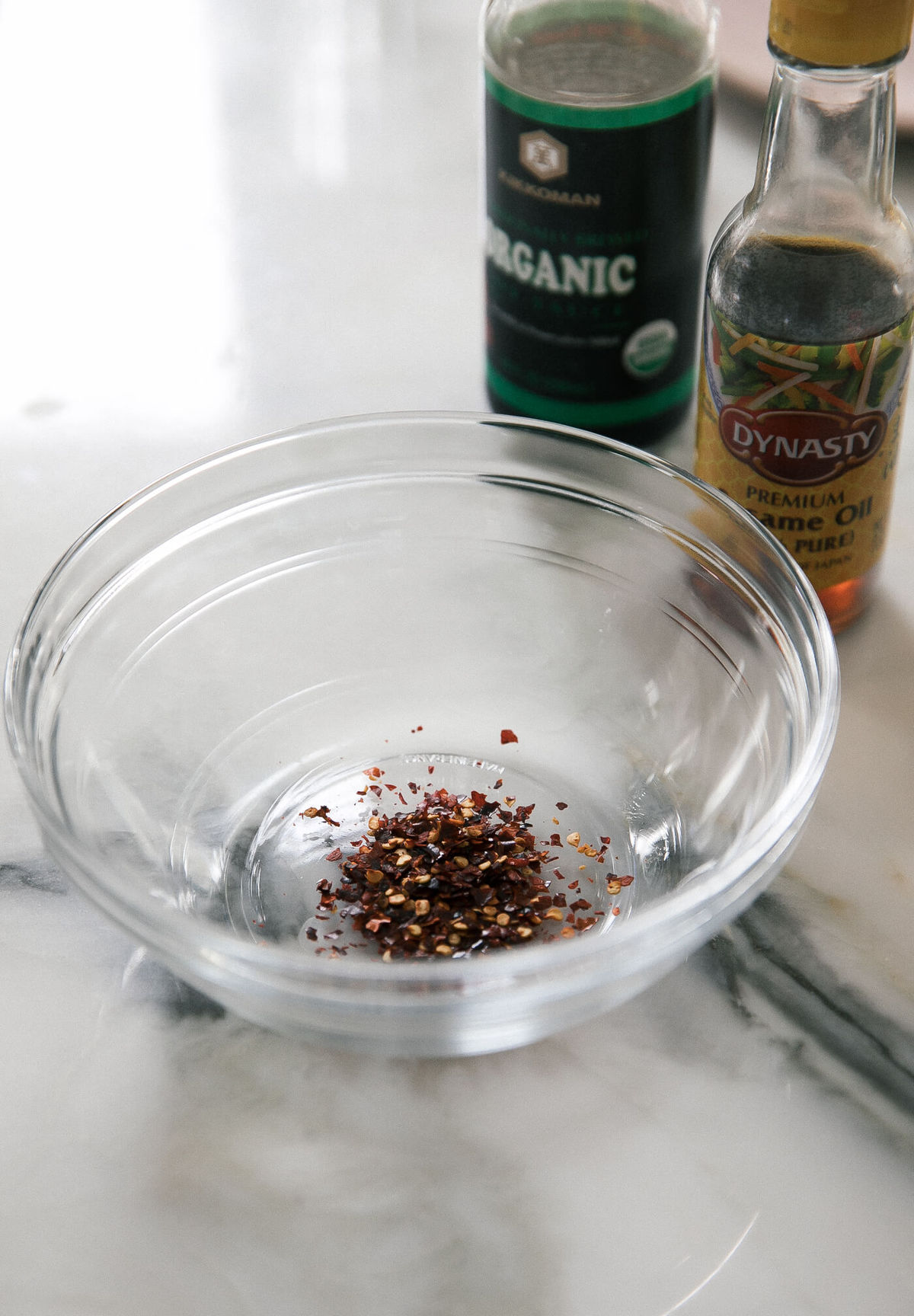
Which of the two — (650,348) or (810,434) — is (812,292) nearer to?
(810,434)

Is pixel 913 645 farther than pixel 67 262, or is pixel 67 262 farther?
pixel 67 262

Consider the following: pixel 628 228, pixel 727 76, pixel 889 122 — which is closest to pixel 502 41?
pixel 628 228

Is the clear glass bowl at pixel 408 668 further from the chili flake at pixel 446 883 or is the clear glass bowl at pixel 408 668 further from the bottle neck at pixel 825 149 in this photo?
the bottle neck at pixel 825 149

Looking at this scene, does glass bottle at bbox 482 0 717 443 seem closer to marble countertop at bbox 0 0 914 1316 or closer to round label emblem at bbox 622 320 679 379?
round label emblem at bbox 622 320 679 379

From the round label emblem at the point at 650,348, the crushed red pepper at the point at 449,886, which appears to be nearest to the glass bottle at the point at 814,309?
the round label emblem at the point at 650,348

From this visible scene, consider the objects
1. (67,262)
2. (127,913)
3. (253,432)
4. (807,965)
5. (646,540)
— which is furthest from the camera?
Result: (67,262)

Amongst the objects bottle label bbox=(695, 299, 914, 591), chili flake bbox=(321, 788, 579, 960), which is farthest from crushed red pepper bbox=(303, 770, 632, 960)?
bottle label bbox=(695, 299, 914, 591)

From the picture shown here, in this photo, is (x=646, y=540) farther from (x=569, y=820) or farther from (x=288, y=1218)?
(x=288, y=1218)
